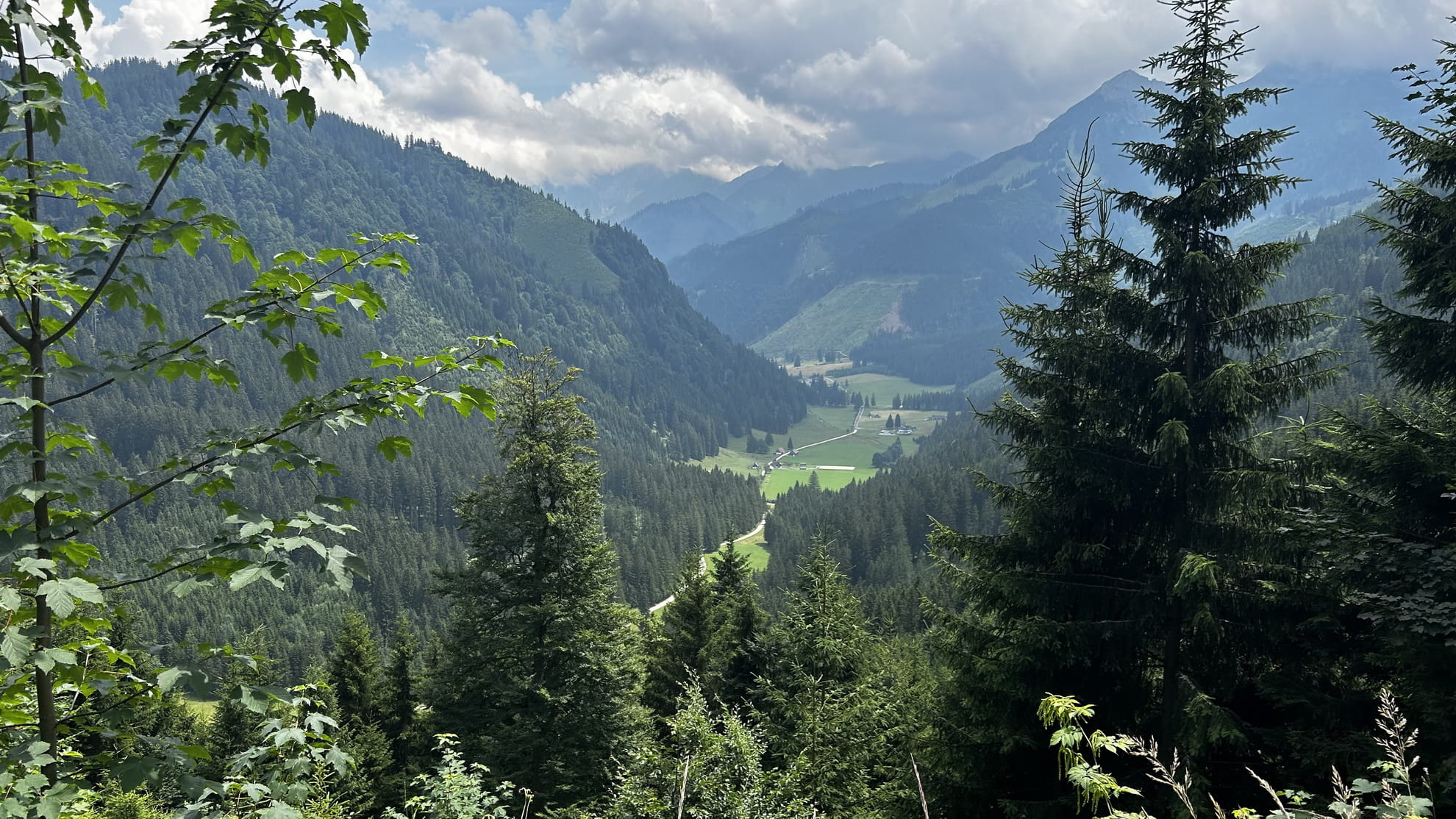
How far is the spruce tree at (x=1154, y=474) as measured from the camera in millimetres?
10672

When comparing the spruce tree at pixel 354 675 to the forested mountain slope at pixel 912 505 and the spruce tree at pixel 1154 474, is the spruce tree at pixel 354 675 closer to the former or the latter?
the spruce tree at pixel 1154 474

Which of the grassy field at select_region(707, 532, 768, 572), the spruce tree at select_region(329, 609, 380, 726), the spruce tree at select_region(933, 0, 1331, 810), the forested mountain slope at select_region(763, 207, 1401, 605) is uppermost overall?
the spruce tree at select_region(933, 0, 1331, 810)

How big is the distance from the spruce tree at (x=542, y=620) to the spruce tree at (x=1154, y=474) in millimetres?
10405

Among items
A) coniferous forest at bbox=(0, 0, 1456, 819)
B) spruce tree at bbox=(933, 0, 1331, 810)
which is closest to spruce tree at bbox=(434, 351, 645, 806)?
coniferous forest at bbox=(0, 0, 1456, 819)

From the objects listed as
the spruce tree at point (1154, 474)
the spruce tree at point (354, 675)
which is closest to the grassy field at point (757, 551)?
the spruce tree at point (354, 675)

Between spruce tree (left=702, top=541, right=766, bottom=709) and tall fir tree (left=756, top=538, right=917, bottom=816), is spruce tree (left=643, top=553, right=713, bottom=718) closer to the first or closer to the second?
spruce tree (left=702, top=541, right=766, bottom=709)

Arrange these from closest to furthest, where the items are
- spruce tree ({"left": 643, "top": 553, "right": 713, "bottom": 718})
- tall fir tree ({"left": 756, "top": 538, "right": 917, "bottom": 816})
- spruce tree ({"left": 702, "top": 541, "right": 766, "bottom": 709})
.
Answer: tall fir tree ({"left": 756, "top": 538, "right": 917, "bottom": 816})
spruce tree ({"left": 702, "top": 541, "right": 766, "bottom": 709})
spruce tree ({"left": 643, "top": 553, "right": 713, "bottom": 718})

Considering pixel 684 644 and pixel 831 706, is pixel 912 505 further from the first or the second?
pixel 831 706

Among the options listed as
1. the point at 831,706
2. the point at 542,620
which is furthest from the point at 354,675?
the point at 831,706

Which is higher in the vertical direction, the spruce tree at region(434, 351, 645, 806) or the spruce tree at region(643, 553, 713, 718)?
the spruce tree at region(434, 351, 645, 806)

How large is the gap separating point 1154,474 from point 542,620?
49.0 feet

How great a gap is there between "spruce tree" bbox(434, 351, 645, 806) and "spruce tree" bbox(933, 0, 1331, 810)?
10.4m

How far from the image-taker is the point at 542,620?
19.4 metres

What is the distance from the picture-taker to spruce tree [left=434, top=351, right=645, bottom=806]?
19.2 metres
